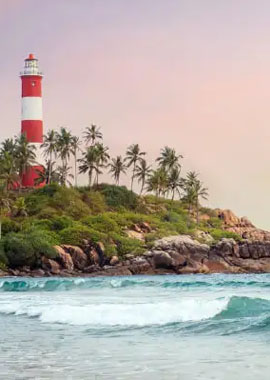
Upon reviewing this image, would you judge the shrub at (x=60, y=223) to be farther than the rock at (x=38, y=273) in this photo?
Yes

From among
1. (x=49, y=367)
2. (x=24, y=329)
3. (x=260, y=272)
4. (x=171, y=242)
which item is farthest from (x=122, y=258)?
(x=49, y=367)

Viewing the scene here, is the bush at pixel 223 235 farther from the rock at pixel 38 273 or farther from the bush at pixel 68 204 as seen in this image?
the rock at pixel 38 273

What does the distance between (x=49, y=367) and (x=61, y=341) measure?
4137 millimetres

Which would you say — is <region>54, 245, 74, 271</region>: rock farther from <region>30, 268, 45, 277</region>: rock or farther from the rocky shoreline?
<region>30, 268, 45, 277</region>: rock

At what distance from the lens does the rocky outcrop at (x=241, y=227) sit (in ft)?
284

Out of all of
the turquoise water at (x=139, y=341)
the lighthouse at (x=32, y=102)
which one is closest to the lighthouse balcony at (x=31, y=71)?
the lighthouse at (x=32, y=102)

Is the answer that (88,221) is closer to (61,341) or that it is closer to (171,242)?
(171,242)

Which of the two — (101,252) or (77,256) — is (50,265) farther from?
(101,252)

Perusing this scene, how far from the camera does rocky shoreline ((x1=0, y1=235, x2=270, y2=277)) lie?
68738mm

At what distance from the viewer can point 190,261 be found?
7431cm

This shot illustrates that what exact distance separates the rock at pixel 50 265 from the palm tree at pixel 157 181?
106ft

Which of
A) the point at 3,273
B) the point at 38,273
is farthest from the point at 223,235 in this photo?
the point at 3,273

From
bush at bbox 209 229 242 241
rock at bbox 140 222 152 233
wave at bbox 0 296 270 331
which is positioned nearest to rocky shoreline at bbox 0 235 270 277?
bush at bbox 209 229 242 241

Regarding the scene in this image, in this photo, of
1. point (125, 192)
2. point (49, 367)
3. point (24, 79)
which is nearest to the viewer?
point (49, 367)
